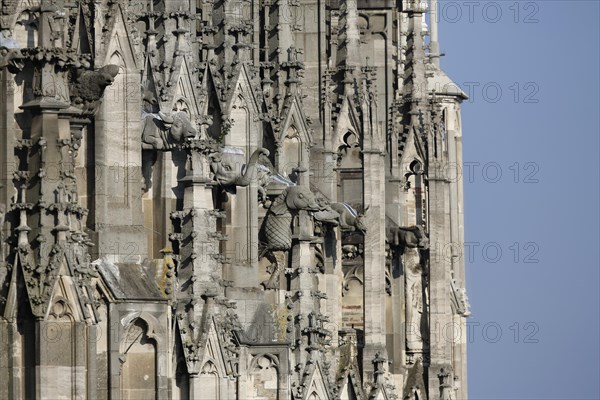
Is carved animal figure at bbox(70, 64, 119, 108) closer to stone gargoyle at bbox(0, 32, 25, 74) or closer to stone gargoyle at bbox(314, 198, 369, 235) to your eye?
stone gargoyle at bbox(0, 32, 25, 74)

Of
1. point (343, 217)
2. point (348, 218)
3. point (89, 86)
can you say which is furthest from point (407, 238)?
point (89, 86)

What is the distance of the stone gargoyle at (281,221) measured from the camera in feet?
229

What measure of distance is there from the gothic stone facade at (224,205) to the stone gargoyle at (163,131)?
0.05 m

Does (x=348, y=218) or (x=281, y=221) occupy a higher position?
(x=348, y=218)

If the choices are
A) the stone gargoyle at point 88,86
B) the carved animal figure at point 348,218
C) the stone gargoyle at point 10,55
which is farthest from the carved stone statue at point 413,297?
the stone gargoyle at point 10,55

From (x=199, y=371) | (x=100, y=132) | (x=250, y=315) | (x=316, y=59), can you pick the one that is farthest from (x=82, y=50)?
(x=316, y=59)

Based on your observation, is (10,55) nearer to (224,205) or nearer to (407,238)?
(224,205)

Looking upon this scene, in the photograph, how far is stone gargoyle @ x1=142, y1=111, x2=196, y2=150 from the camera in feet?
192

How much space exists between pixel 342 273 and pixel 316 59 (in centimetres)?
516

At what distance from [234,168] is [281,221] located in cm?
493

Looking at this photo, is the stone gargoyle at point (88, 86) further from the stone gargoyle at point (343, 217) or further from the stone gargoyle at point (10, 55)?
the stone gargoyle at point (343, 217)

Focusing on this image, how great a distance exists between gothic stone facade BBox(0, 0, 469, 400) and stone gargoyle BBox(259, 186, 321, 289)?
0.06 metres

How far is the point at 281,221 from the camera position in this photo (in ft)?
229

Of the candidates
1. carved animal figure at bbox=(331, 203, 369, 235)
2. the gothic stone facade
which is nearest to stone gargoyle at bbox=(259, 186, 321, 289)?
the gothic stone facade
